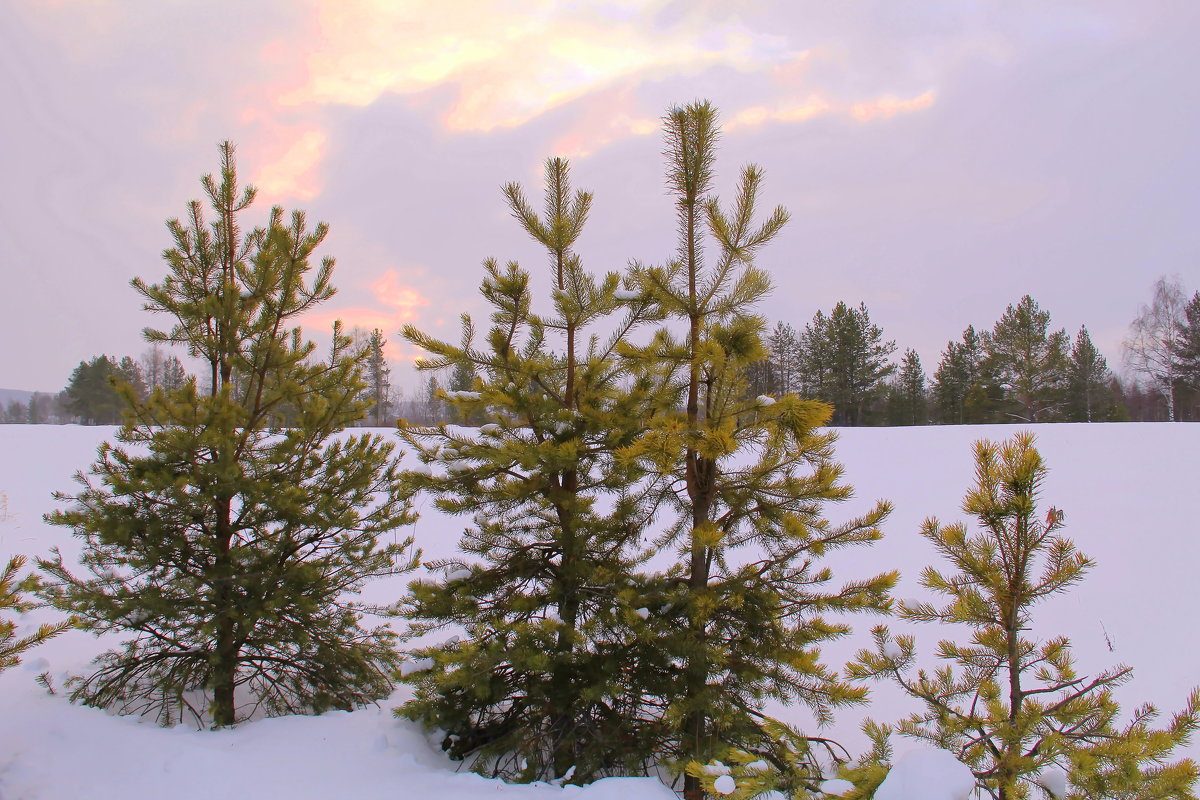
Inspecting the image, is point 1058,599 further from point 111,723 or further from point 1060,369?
point 1060,369

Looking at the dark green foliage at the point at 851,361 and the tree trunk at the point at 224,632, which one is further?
the dark green foliage at the point at 851,361

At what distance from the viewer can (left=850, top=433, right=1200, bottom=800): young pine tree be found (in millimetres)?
2398

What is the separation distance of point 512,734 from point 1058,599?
26.6 feet

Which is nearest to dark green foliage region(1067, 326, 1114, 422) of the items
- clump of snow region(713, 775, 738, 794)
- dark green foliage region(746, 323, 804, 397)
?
dark green foliage region(746, 323, 804, 397)

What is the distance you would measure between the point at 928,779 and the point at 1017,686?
0.80 m

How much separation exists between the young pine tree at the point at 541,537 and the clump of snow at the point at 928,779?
1833 mm

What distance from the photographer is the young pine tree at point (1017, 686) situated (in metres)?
2.40

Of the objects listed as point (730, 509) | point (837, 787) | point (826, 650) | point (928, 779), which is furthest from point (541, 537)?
point (826, 650)

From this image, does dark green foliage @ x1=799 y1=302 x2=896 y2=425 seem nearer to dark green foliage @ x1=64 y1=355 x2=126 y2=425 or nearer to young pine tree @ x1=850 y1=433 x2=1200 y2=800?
young pine tree @ x1=850 y1=433 x2=1200 y2=800

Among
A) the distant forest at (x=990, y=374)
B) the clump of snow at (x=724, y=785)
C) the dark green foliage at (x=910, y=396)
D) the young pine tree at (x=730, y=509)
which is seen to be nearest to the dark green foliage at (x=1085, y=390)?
the distant forest at (x=990, y=374)

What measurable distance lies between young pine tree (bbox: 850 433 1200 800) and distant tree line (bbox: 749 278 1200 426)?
58.7ft

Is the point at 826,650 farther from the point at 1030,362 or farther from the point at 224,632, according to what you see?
the point at 1030,362

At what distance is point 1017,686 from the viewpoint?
2754 millimetres

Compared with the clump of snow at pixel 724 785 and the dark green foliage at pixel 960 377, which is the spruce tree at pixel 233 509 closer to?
the clump of snow at pixel 724 785
